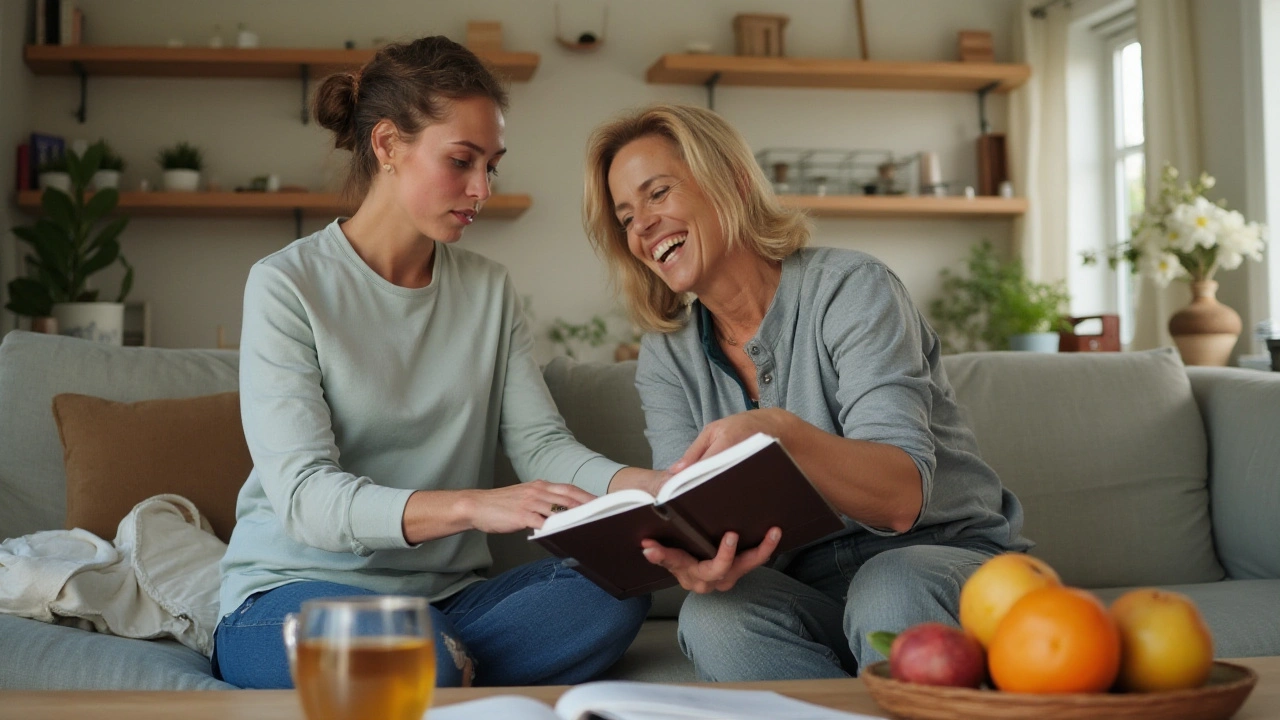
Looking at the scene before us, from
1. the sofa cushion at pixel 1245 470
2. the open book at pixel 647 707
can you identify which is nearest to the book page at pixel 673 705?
the open book at pixel 647 707

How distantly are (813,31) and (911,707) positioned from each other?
4.84 m

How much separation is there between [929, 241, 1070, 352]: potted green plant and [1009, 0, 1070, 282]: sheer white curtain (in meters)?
0.13

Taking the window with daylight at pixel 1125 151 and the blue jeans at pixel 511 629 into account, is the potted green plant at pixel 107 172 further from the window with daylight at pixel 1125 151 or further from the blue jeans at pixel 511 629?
the window with daylight at pixel 1125 151

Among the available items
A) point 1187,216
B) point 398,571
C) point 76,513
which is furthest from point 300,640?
point 1187,216

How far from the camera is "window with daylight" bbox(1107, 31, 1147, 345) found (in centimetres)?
500

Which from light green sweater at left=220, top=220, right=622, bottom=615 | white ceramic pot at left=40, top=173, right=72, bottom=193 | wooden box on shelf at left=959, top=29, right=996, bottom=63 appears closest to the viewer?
light green sweater at left=220, top=220, right=622, bottom=615

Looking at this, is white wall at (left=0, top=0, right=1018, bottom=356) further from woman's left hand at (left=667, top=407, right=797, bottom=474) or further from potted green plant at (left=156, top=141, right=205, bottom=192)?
woman's left hand at (left=667, top=407, right=797, bottom=474)

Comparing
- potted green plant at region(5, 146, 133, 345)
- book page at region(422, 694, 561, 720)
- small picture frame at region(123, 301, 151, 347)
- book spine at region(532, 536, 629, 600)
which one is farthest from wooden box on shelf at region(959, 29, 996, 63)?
book page at region(422, 694, 561, 720)

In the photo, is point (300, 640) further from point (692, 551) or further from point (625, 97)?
point (625, 97)

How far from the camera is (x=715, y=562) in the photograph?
4.60 ft

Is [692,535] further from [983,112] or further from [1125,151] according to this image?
[983,112]

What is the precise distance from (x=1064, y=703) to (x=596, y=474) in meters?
1.02

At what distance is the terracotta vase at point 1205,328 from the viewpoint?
357 cm

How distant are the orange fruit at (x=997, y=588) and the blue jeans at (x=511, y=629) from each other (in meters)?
0.80
